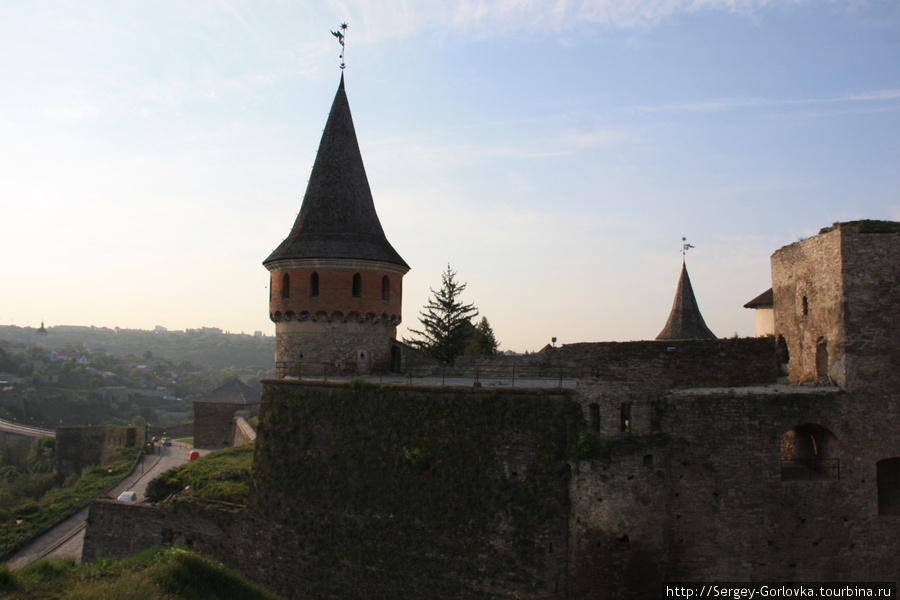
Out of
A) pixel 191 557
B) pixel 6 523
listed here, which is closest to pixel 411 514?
pixel 191 557

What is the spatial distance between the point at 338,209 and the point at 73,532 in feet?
72.1

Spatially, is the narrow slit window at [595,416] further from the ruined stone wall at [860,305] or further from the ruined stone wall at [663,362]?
the ruined stone wall at [860,305]

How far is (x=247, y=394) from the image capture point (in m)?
44.7

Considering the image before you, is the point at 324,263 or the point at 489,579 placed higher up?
the point at 324,263

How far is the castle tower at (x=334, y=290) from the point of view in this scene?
2219cm

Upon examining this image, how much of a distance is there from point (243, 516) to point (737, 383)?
15945mm

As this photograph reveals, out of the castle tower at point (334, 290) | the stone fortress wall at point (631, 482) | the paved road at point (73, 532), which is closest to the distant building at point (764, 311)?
the stone fortress wall at point (631, 482)

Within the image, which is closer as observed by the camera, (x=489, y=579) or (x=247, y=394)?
(x=489, y=579)

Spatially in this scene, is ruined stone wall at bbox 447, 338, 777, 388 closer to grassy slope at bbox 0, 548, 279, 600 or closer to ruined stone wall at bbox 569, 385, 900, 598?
ruined stone wall at bbox 569, 385, 900, 598

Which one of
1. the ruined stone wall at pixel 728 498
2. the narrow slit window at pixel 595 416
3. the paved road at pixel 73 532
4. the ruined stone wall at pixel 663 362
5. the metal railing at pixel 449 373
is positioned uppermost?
the ruined stone wall at pixel 663 362

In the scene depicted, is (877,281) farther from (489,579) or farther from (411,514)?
Answer: (411,514)

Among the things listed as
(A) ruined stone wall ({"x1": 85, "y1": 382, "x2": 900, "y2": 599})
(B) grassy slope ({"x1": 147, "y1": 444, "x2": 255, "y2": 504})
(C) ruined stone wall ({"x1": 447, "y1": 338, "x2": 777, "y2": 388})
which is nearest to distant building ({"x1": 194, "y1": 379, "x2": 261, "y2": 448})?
(B) grassy slope ({"x1": 147, "y1": 444, "x2": 255, "y2": 504})

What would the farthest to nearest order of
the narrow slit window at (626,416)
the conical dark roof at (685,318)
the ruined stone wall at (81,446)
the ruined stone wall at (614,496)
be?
the ruined stone wall at (81,446) → the conical dark roof at (685,318) → the narrow slit window at (626,416) → the ruined stone wall at (614,496)

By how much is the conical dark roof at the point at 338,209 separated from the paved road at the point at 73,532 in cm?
1404
